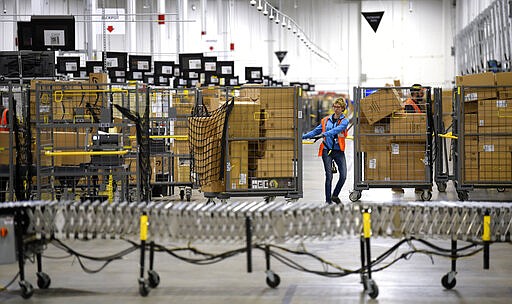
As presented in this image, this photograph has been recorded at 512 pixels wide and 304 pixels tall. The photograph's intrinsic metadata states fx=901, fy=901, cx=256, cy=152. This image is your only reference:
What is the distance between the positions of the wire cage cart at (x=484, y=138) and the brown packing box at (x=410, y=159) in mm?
887

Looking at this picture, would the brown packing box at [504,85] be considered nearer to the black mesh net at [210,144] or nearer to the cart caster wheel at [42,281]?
the black mesh net at [210,144]

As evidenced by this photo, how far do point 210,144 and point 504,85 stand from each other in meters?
4.27

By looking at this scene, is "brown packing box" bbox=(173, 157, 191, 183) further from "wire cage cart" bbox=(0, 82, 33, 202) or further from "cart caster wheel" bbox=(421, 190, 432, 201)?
"cart caster wheel" bbox=(421, 190, 432, 201)

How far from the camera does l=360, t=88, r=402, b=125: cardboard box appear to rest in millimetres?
13641

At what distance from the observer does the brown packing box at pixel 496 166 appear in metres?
12.8

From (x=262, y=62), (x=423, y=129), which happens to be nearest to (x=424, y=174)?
(x=423, y=129)

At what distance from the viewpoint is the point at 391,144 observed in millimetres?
13852

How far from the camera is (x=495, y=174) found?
12922 mm

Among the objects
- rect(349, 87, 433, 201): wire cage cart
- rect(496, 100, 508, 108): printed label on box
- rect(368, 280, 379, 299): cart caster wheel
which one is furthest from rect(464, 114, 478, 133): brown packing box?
rect(368, 280, 379, 299): cart caster wheel

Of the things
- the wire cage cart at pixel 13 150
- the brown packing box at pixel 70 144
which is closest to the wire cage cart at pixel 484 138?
the brown packing box at pixel 70 144

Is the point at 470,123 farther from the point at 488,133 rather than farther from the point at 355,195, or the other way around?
the point at 355,195

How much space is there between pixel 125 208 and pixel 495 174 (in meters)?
7.63

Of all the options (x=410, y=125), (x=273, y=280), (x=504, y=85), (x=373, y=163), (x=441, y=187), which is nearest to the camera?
(x=273, y=280)

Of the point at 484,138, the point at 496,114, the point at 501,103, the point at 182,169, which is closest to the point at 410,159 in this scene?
the point at 484,138
